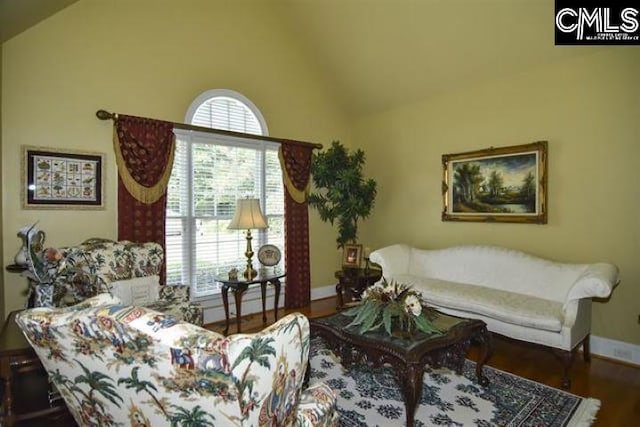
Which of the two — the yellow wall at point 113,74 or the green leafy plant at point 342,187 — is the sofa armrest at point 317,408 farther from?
the green leafy plant at point 342,187

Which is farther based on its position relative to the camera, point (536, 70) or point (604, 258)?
point (536, 70)

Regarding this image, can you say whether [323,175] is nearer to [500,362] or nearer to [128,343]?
[500,362]

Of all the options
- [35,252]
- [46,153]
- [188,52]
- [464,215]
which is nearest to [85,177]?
[46,153]

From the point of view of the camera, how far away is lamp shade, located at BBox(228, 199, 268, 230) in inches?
151

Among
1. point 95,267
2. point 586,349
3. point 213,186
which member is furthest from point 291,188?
point 586,349

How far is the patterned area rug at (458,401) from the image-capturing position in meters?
2.30

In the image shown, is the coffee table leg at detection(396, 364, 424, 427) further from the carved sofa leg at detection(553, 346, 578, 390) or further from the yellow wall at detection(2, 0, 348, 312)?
the yellow wall at detection(2, 0, 348, 312)

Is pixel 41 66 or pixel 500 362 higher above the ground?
pixel 41 66

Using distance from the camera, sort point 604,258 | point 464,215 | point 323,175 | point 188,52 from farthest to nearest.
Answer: point 323,175, point 464,215, point 188,52, point 604,258

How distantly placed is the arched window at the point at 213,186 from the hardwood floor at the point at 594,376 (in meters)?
3.06

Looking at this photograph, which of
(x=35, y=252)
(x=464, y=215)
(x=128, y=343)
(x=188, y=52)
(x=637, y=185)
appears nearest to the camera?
(x=128, y=343)

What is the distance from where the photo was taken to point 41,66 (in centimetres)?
324

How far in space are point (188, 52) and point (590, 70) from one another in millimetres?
4304

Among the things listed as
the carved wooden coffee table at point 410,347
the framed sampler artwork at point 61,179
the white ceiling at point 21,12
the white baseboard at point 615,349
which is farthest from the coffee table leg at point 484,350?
the white ceiling at point 21,12
